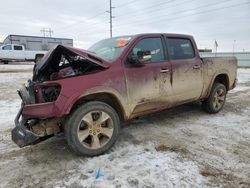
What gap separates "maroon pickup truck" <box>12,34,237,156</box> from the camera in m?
3.30

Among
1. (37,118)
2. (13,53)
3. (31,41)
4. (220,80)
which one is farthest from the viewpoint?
(31,41)

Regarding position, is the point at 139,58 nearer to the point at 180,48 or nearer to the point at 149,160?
the point at 180,48

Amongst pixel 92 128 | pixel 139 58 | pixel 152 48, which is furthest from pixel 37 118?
pixel 152 48

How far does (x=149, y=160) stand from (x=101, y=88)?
Answer: 1.25m

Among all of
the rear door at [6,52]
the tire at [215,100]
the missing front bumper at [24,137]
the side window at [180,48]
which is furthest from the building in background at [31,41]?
the missing front bumper at [24,137]

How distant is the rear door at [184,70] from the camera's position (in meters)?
4.59

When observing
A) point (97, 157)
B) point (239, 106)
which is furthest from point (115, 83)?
point (239, 106)

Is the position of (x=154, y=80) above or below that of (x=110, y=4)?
below

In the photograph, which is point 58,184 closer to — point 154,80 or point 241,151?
point 154,80

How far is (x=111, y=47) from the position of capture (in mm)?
4344

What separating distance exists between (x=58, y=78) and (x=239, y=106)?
521 cm

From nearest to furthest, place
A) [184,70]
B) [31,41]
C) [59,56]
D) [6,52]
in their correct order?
1. [59,56]
2. [184,70]
3. [6,52]
4. [31,41]

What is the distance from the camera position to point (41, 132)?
10.9ft

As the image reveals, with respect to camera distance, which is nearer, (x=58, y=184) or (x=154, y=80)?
(x=58, y=184)
